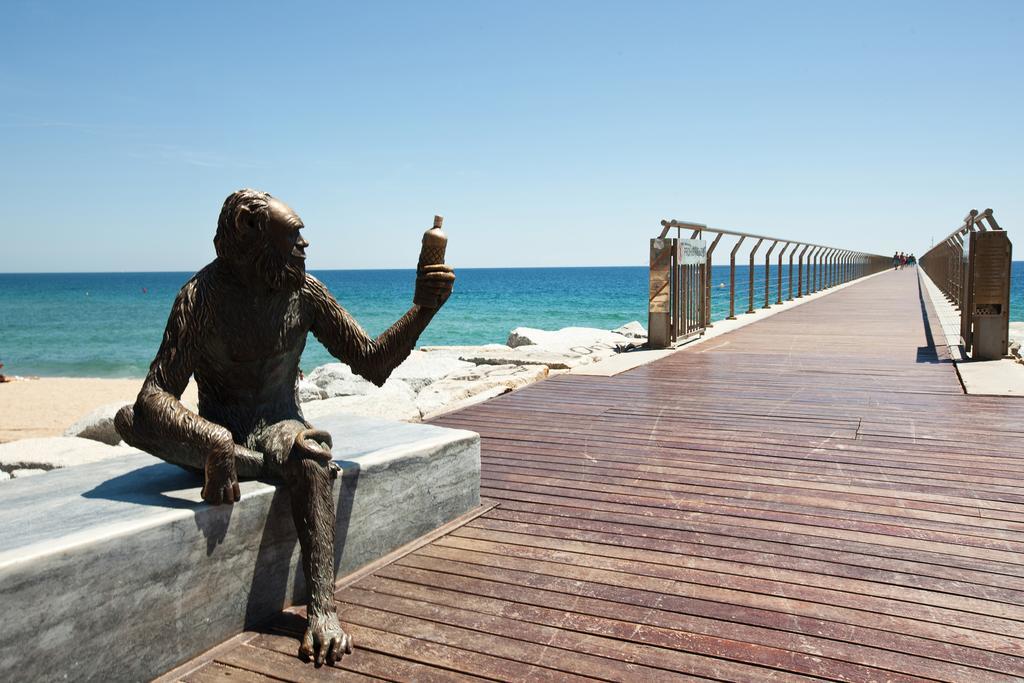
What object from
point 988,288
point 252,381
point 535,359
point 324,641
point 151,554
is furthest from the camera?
point 535,359

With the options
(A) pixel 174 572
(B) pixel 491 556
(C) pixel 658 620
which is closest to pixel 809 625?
(C) pixel 658 620

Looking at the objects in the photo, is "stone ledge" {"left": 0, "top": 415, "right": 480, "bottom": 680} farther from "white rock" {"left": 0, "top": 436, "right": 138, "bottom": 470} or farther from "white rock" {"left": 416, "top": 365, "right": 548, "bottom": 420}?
"white rock" {"left": 416, "top": 365, "right": 548, "bottom": 420}

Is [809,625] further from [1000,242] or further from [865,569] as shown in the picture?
[1000,242]

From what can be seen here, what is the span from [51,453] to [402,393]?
3865 mm

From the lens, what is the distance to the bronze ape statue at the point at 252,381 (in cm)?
238

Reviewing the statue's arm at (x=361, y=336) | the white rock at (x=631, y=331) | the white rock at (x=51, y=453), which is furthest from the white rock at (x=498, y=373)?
the white rock at (x=631, y=331)

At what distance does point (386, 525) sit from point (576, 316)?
42.6 m

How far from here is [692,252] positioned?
9.66 meters

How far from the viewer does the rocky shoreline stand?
Result: 6.38 metres

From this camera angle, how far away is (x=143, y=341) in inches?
1356

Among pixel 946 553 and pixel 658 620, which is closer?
pixel 658 620

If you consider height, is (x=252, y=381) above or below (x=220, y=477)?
above

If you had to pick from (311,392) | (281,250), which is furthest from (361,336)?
(311,392)

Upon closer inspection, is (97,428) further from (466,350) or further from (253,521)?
(466,350)
